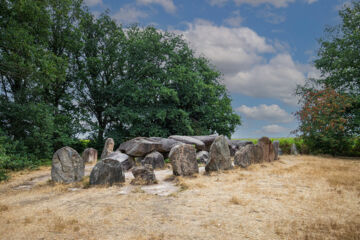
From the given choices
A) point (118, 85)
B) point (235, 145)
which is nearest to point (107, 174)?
point (235, 145)

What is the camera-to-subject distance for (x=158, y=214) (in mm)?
5211

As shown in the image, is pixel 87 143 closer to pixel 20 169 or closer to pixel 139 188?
pixel 20 169

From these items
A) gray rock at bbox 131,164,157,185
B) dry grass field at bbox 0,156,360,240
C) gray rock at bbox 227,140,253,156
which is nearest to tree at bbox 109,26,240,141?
gray rock at bbox 227,140,253,156

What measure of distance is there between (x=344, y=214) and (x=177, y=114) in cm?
1676

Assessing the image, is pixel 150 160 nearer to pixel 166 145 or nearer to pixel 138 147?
pixel 138 147

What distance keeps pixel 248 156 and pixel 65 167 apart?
8131mm

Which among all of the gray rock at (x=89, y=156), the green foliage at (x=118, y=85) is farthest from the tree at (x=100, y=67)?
the gray rock at (x=89, y=156)

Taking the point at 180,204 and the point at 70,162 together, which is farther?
the point at 70,162

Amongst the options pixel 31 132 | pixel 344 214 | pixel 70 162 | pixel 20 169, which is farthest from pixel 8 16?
pixel 344 214

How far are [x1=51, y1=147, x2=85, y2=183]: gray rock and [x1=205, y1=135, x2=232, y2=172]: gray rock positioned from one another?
5113 millimetres

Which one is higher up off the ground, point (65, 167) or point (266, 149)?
point (266, 149)

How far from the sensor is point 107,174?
8.30 metres

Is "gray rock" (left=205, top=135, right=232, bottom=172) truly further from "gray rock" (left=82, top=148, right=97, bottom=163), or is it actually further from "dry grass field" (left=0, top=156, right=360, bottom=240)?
"gray rock" (left=82, top=148, right=97, bottom=163)

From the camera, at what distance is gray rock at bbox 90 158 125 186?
8242 millimetres
